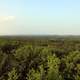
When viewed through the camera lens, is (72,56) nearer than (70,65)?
No

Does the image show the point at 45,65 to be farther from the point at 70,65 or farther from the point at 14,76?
the point at 14,76

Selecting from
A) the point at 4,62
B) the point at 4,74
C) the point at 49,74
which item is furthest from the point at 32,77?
the point at 4,62

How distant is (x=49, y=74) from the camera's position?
5747cm

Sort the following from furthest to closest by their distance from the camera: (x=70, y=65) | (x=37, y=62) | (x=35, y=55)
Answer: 1. (x=35, y=55)
2. (x=37, y=62)
3. (x=70, y=65)

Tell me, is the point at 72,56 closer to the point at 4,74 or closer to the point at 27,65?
the point at 27,65

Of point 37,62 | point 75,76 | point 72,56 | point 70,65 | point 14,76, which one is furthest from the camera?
point 72,56

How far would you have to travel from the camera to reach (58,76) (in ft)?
187

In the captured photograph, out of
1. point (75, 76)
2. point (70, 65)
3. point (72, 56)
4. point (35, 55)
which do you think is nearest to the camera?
point (75, 76)

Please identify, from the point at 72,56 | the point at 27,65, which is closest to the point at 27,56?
the point at 27,65

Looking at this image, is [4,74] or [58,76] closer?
[58,76]

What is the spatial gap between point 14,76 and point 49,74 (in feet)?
29.2

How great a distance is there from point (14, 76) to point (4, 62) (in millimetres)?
19681

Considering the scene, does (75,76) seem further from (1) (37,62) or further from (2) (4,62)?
(2) (4,62)

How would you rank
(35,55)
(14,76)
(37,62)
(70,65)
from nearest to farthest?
(14,76) < (70,65) < (37,62) < (35,55)
